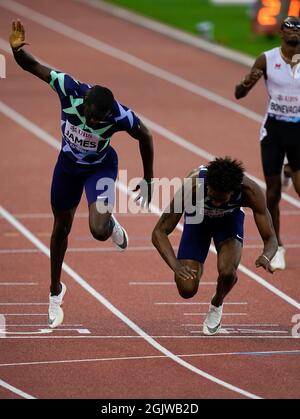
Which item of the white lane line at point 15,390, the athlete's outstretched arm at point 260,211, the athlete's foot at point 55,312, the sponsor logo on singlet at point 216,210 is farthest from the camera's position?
the athlete's foot at point 55,312

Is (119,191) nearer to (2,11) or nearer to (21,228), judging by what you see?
(21,228)

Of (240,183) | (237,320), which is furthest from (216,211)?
(237,320)

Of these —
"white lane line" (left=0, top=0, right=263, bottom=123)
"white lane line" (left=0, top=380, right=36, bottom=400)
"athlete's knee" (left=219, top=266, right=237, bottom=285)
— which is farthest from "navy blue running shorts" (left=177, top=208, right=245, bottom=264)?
"white lane line" (left=0, top=0, right=263, bottom=123)

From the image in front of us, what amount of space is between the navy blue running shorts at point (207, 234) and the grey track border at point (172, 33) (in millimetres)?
15791

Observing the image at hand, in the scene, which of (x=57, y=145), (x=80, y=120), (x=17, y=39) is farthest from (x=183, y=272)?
(x=57, y=145)

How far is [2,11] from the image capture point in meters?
32.3

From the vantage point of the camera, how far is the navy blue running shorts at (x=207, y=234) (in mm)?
10438

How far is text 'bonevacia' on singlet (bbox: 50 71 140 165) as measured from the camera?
10383mm

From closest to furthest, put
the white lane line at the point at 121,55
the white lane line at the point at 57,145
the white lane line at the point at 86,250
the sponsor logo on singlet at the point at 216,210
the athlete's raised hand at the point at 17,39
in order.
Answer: the sponsor logo on singlet at the point at 216,210, the athlete's raised hand at the point at 17,39, the white lane line at the point at 57,145, the white lane line at the point at 86,250, the white lane line at the point at 121,55

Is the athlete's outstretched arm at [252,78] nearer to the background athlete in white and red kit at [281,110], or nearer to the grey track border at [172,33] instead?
the background athlete in white and red kit at [281,110]

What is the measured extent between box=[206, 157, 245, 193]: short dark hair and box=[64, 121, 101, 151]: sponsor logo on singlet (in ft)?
3.98

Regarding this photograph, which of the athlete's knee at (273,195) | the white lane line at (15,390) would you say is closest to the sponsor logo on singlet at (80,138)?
the white lane line at (15,390)

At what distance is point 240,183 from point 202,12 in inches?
989

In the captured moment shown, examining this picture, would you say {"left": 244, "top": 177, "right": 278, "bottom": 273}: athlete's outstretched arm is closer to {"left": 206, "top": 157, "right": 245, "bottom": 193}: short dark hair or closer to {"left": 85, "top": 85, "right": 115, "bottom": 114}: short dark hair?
{"left": 206, "top": 157, "right": 245, "bottom": 193}: short dark hair
